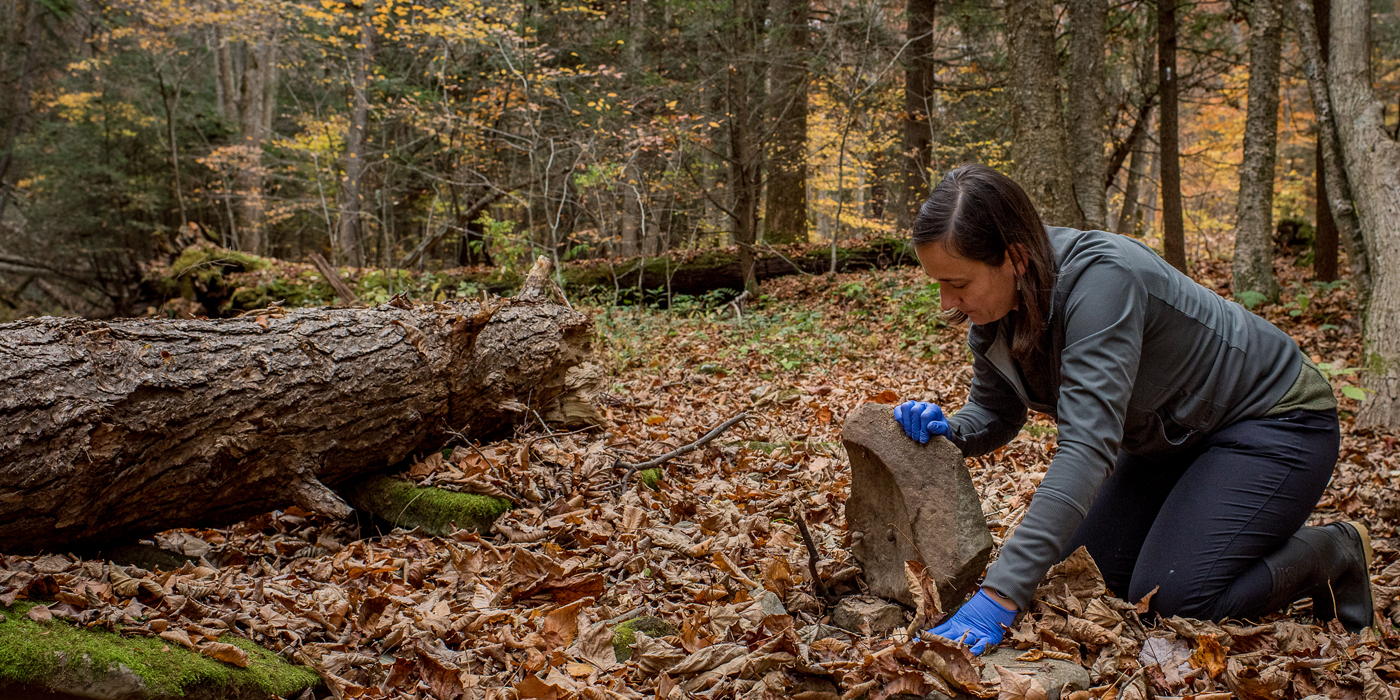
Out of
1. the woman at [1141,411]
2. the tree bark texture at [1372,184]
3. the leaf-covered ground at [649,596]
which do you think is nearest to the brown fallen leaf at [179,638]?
the leaf-covered ground at [649,596]

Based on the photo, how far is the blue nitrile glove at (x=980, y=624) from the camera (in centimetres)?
204

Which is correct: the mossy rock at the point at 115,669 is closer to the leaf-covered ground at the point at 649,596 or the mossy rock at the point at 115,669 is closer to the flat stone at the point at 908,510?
the leaf-covered ground at the point at 649,596

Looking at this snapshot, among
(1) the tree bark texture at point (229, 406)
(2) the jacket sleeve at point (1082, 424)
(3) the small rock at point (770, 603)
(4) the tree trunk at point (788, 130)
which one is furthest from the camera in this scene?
(4) the tree trunk at point (788, 130)

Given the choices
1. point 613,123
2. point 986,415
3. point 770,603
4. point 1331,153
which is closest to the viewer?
point 770,603

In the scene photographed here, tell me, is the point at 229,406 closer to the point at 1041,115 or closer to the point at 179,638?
the point at 179,638

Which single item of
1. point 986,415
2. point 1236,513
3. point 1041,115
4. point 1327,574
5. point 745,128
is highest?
point 745,128

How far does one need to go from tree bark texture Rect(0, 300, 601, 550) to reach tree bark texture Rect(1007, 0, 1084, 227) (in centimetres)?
501

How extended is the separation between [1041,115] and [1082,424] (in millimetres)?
5819

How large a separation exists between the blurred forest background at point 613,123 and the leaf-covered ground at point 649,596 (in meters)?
4.55

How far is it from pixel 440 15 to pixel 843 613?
12.4 metres

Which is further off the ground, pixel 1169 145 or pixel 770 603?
pixel 1169 145

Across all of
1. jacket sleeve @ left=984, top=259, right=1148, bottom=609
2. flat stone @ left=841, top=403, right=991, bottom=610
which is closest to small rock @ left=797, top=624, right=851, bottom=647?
flat stone @ left=841, top=403, right=991, bottom=610

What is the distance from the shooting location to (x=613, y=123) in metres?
12.4

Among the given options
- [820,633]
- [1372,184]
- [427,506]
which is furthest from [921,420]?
[1372,184]
